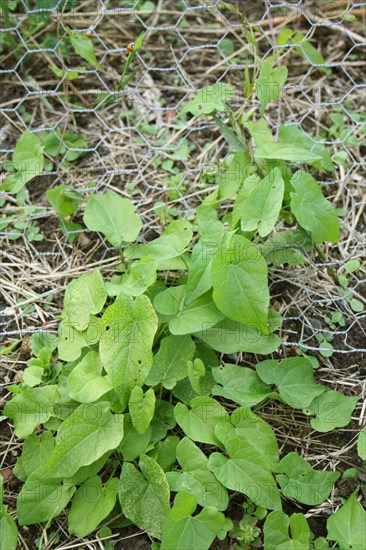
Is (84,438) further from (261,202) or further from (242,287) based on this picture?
(261,202)

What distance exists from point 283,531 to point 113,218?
0.74 m

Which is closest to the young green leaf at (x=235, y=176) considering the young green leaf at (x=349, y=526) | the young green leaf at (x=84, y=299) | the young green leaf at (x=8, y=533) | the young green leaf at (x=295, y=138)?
the young green leaf at (x=295, y=138)

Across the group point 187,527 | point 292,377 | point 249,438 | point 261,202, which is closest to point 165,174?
point 261,202

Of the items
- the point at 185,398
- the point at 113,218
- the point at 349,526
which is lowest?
the point at 349,526

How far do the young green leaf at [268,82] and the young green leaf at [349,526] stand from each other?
0.82 m

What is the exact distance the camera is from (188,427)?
1.29 meters

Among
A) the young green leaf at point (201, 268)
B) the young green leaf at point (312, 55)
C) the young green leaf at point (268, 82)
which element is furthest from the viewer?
the young green leaf at point (312, 55)

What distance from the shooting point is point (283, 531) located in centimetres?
121

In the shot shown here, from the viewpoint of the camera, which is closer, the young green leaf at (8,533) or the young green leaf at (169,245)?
the young green leaf at (8,533)

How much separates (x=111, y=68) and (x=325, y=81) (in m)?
0.63

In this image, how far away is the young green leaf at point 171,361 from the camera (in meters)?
1.33

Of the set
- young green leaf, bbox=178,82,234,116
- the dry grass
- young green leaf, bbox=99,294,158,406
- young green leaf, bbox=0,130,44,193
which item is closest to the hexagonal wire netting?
the dry grass

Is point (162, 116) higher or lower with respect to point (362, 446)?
higher

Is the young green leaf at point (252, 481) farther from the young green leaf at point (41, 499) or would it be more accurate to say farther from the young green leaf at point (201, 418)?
the young green leaf at point (41, 499)
